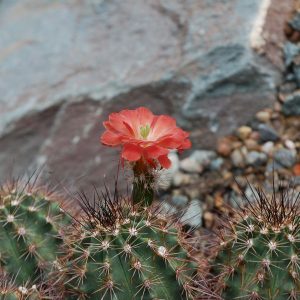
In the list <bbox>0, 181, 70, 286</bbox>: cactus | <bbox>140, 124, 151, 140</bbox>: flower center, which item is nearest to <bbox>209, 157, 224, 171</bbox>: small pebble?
<bbox>0, 181, 70, 286</bbox>: cactus

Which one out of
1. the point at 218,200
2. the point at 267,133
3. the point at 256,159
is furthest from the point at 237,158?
the point at 218,200

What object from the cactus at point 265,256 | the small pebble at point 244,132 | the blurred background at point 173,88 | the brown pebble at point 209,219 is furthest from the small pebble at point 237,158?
the cactus at point 265,256

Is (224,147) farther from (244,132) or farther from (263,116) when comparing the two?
(263,116)

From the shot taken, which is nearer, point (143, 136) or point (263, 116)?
point (143, 136)

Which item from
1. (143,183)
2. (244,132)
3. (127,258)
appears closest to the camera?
(127,258)

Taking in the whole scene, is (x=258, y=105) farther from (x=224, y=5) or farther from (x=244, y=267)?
(x=244, y=267)

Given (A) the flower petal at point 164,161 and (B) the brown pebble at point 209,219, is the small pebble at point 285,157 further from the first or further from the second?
(A) the flower petal at point 164,161
